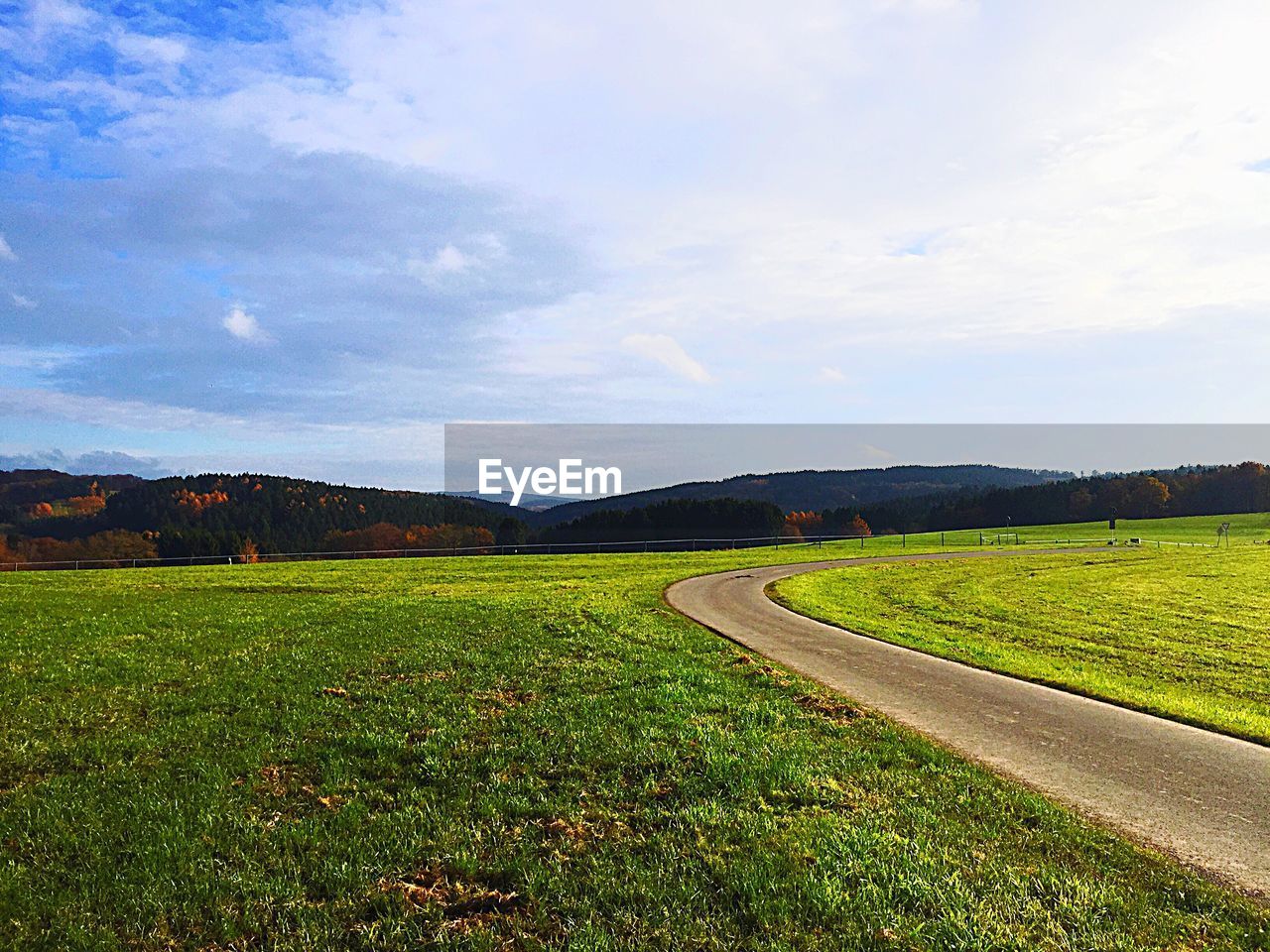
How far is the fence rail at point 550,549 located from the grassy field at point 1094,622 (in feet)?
93.7

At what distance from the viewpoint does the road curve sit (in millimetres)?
7445

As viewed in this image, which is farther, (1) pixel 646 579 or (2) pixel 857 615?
(1) pixel 646 579

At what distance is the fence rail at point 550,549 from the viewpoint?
6631cm

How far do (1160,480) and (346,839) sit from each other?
177 metres

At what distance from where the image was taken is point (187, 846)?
6895 mm

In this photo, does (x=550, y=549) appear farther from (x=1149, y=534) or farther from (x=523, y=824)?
(x=1149, y=534)

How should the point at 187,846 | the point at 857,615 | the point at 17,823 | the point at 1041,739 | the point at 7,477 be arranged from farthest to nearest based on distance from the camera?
1. the point at 7,477
2. the point at 857,615
3. the point at 1041,739
4. the point at 17,823
5. the point at 187,846

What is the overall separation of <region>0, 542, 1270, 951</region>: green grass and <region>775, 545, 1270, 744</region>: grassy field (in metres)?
6.88

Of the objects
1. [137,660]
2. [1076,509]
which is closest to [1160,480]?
[1076,509]

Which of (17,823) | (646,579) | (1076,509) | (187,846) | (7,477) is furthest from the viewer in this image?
(7,477)

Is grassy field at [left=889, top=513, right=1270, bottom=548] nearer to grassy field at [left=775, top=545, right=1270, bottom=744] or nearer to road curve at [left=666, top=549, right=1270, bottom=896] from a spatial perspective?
grassy field at [left=775, top=545, right=1270, bottom=744]

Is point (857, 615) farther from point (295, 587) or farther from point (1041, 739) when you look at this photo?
point (295, 587)

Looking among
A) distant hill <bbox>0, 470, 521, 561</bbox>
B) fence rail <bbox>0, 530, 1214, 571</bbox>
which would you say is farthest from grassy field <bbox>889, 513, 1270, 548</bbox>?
distant hill <bbox>0, 470, 521, 561</bbox>

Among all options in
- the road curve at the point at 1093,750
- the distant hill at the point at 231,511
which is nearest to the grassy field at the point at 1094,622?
the road curve at the point at 1093,750
